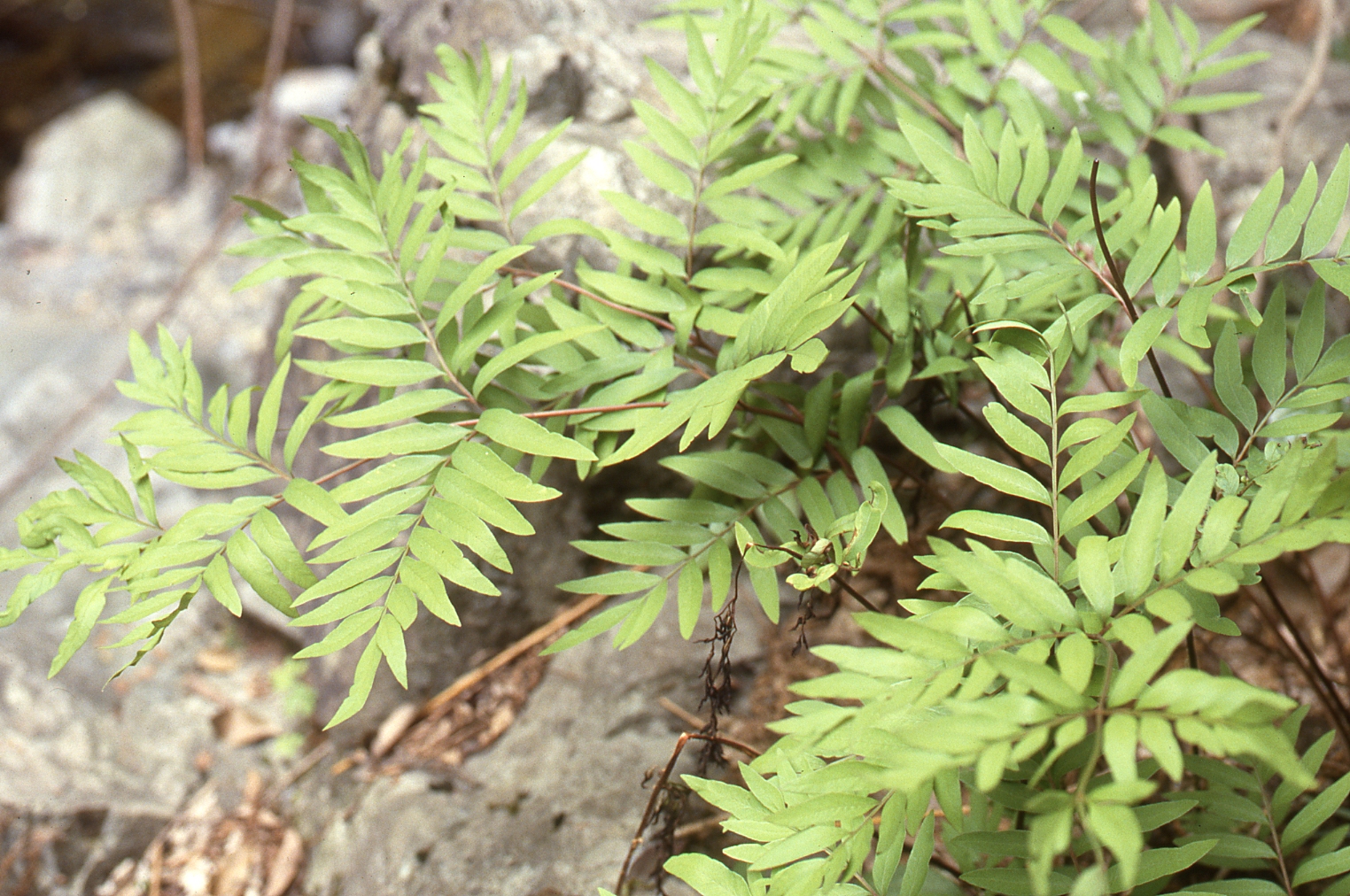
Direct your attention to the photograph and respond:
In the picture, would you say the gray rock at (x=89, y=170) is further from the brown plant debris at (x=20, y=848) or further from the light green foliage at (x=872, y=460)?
the light green foliage at (x=872, y=460)

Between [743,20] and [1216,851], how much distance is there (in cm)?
115

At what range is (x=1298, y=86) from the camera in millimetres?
2254

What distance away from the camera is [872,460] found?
111 cm

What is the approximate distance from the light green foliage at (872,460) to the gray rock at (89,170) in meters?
4.09

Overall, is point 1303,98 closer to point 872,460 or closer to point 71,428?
point 872,460

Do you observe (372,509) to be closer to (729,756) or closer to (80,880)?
(729,756)

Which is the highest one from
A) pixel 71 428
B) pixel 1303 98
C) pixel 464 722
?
pixel 1303 98

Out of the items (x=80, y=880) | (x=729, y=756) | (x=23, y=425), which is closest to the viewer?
(x=729, y=756)

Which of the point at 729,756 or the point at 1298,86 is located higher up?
the point at 1298,86

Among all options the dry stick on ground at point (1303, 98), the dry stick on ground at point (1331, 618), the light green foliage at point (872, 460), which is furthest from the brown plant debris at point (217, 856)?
the dry stick on ground at point (1303, 98)

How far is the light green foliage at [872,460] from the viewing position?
702mm

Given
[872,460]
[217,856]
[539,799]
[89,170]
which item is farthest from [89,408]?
[89,170]

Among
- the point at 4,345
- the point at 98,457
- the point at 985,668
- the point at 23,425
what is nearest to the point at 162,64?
the point at 4,345

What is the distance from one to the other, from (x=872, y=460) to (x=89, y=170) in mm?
5069
